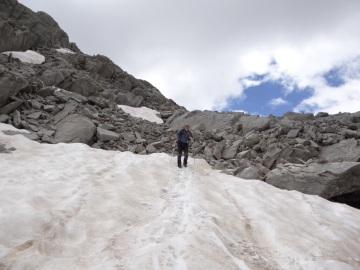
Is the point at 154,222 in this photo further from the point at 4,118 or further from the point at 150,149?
the point at 4,118

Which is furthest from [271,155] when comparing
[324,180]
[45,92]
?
[45,92]

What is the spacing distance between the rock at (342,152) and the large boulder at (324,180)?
2.03 m

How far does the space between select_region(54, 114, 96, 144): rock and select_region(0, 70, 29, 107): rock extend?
3.69 m

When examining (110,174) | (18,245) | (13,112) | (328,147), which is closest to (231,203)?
(110,174)

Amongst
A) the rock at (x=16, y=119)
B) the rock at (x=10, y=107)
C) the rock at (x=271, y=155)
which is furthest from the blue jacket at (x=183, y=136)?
the rock at (x=10, y=107)

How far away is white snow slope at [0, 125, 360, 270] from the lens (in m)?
5.36

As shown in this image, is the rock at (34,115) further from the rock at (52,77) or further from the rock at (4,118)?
the rock at (52,77)

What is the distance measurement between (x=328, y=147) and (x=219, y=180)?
7.75m

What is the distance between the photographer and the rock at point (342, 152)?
14.3m

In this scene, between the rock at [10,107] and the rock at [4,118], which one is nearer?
the rock at [4,118]

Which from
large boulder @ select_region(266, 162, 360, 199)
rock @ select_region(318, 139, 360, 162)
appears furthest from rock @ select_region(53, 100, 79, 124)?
rock @ select_region(318, 139, 360, 162)

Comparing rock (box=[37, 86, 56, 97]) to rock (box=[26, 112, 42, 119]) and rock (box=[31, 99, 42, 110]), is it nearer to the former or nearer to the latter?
rock (box=[31, 99, 42, 110])

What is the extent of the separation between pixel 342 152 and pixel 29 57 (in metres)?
38.6

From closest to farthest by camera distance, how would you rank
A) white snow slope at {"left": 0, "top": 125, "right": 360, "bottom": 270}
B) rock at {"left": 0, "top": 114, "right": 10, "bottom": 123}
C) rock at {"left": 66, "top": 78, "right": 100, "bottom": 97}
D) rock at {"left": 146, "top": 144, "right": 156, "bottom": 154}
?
white snow slope at {"left": 0, "top": 125, "right": 360, "bottom": 270} → rock at {"left": 0, "top": 114, "right": 10, "bottom": 123} → rock at {"left": 146, "top": 144, "right": 156, "bottom": 154} → rock at {"left": 66, "top": 78, "right": 100, "bottom": 97}
